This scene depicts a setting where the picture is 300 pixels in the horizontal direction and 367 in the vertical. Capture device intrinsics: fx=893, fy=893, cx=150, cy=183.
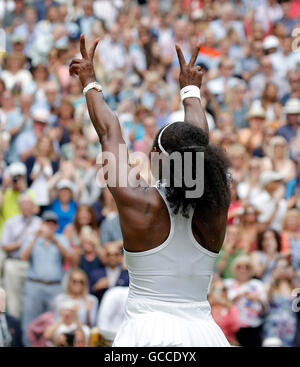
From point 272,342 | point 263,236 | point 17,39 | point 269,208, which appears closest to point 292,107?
point 269,208

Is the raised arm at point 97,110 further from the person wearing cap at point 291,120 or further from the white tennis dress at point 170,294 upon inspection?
the person wearing cap at point 291,120

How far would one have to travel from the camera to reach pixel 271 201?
32.6ft

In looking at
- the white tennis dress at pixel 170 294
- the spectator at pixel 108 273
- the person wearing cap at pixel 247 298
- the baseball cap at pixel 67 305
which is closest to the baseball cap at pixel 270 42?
the person wearing cap at pixel 247 298

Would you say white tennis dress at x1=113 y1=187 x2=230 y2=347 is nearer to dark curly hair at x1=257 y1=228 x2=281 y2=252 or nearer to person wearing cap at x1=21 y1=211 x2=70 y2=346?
person wearing cap at x1=21 y1=211 x2=70 y2=346

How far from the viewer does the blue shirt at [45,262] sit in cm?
912

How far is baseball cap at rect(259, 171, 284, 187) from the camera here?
33.3 feet

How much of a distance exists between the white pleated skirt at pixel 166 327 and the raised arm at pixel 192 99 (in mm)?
948

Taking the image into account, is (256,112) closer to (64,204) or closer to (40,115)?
(40,115)

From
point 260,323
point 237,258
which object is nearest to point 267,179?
point 237,258

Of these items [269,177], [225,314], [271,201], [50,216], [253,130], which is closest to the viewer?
[225,314]

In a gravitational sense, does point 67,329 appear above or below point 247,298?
below

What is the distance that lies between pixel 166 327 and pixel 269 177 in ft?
20.5

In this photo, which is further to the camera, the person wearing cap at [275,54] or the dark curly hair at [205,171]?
the person wearing cap at [275,54]

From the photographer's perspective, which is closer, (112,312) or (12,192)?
(112,312)
